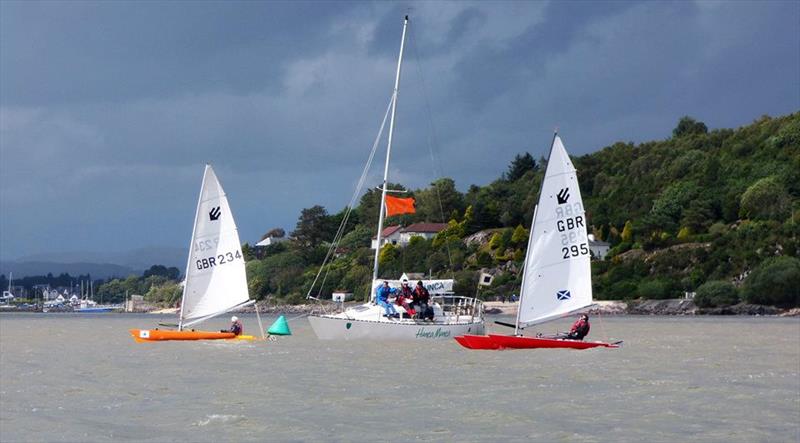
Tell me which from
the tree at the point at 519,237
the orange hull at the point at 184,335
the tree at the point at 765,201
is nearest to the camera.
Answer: the orange hull at the point at 184,335

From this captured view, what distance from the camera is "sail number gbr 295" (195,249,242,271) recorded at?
4509 centimetres

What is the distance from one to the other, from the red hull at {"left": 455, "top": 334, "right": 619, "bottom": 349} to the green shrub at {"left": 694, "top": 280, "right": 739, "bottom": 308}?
63695 millimetres

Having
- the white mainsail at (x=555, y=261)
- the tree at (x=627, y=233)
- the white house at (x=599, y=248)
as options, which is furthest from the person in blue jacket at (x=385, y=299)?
the tree at (x=627, y=233)

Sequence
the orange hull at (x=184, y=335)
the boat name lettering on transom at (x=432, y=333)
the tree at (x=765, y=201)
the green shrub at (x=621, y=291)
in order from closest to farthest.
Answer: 1. the boat name lettering on transom at (x=432, y=333)
2. the orange hull at (x=184, y=335)
3. the green shrub at (x=621, y=291)
4. the tree at (x=765, y=201)

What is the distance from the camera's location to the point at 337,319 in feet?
140

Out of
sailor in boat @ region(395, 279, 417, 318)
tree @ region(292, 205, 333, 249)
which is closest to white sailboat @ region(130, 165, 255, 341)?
sailor in boat @ region(395, 279, 417, 318)

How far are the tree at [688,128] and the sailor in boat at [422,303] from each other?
132 metres

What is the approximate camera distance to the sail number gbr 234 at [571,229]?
124ft

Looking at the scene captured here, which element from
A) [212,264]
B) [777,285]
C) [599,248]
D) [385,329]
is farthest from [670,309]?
[212,264]

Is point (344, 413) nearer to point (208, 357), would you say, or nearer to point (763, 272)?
point (208, 357)

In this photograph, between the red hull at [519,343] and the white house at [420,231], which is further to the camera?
the white house at [420,231]

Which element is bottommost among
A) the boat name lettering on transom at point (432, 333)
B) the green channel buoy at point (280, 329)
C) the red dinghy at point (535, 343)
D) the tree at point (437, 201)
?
the red dinghy at point (535, 343)

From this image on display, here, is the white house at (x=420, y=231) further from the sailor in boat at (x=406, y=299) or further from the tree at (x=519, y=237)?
the sailor in boat at (x=406, y=299)

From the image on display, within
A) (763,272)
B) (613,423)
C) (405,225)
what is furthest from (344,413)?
(405,225)
